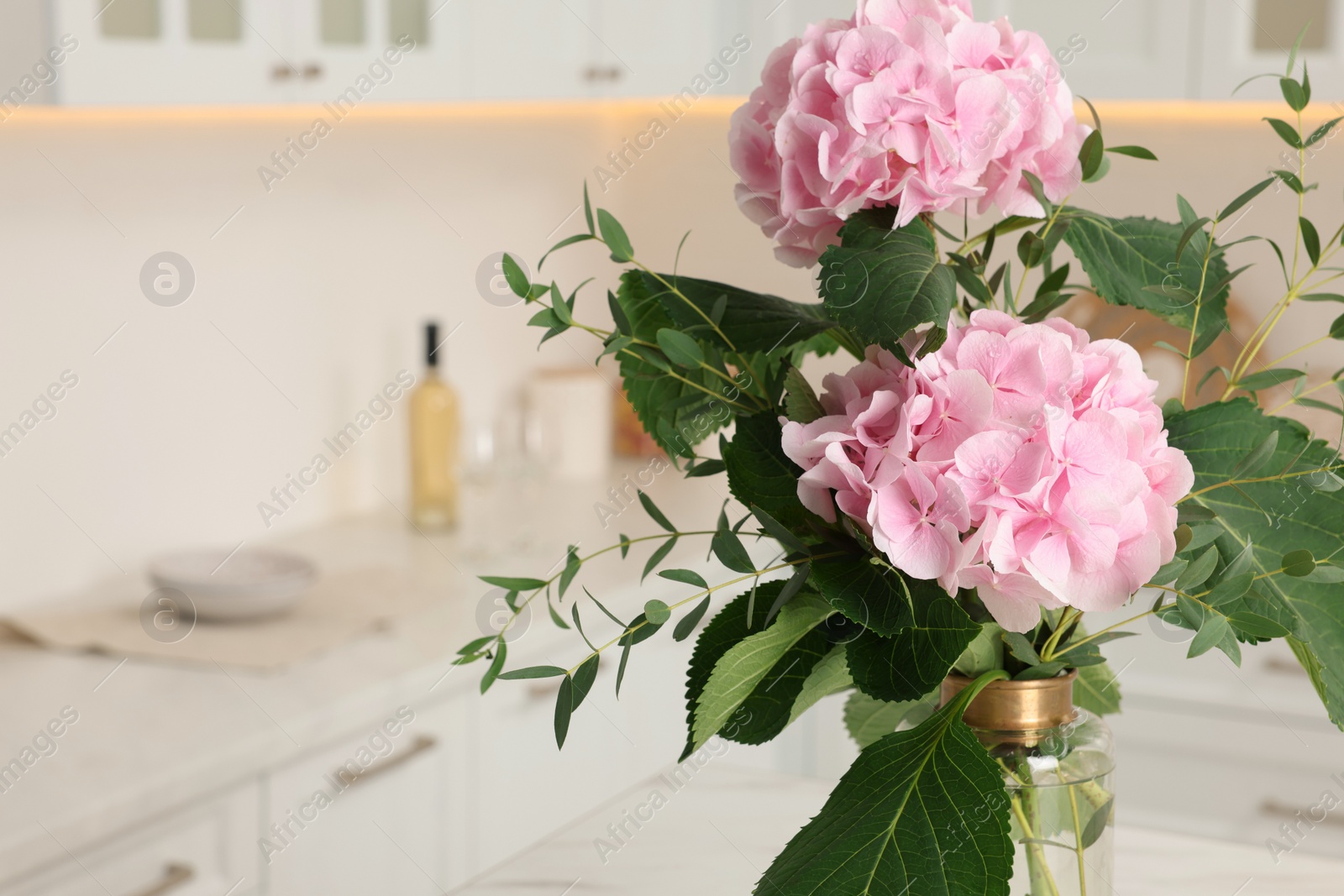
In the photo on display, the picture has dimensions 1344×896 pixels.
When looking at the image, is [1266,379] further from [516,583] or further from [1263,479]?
[516,583]

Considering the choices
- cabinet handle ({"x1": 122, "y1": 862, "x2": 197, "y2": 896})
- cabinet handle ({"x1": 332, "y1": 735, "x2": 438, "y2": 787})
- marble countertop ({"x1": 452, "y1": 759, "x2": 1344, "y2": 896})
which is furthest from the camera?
cabinet handle ({"x1": 332, "y1": 735, "x2": 438, "y2": 787})

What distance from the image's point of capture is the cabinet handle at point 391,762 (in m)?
1.67

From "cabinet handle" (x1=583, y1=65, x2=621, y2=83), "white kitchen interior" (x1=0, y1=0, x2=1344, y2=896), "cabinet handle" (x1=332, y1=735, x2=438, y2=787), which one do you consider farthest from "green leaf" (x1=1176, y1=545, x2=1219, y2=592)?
"cabinet handle" (x1=583, y1=65, x2=621, y2=83)

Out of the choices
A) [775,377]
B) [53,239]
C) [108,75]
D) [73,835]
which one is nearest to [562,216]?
[53,239]

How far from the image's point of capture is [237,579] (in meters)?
1.96

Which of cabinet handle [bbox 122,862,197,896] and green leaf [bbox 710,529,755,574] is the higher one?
green leaf [bbox 710,529,755,574]

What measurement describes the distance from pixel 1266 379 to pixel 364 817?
1.41 meters

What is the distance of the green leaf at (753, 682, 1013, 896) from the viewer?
49cm

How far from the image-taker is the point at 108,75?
1561 mm

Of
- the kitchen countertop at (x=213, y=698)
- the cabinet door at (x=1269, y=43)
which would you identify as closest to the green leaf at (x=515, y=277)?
the kitchen countertop at (x=213, y=698)

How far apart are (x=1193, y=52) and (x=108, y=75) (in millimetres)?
1751

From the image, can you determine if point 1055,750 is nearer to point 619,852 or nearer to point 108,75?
point 619,852

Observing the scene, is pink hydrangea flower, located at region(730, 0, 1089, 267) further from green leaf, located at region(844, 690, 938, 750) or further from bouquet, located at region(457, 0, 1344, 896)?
green leaf, located at region(844, 690, 938, 750)

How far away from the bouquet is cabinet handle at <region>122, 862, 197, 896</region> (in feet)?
3.34
